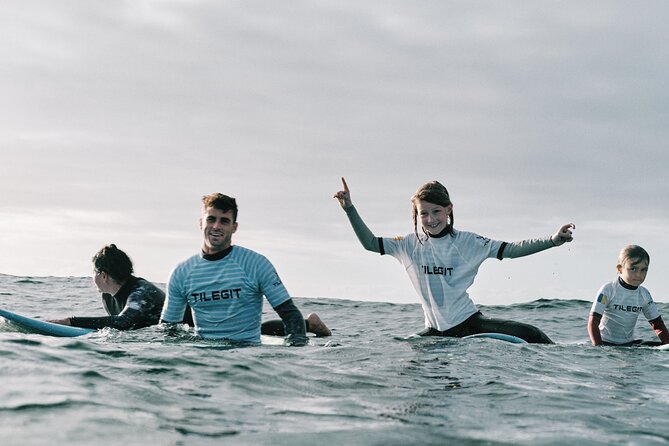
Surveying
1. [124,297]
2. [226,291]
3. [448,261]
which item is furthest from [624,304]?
[124,297]

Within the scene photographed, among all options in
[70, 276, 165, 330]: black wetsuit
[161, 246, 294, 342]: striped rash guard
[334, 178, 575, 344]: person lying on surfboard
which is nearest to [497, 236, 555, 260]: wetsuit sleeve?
[334, 178, 575, 344]: person lying on surfboard

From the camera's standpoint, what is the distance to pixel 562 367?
7906 millimetres

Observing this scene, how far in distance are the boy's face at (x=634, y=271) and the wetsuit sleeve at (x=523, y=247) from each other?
262cm

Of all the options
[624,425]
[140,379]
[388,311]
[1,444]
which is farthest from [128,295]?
[388,311]

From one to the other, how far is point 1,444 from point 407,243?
6627 millimetres

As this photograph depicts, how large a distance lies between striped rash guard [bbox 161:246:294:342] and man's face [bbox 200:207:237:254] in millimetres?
92

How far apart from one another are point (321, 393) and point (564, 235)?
4.59 metres

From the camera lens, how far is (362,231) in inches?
389

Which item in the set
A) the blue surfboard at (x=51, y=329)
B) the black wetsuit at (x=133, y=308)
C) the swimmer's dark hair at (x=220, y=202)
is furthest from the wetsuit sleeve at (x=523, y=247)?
the blue surfboard at (x=51, y=329)

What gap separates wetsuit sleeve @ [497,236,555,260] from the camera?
923 centimetres

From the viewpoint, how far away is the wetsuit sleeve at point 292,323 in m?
8.11

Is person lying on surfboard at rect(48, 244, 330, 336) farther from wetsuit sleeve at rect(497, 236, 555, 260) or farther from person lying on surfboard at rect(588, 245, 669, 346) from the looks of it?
person lying on surfboard at rect(588, 245, 669, 346)

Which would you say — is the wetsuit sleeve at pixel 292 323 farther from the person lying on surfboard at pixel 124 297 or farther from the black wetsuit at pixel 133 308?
the black wetsuit at pixel 133 308

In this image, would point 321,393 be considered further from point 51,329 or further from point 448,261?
point 51,329
